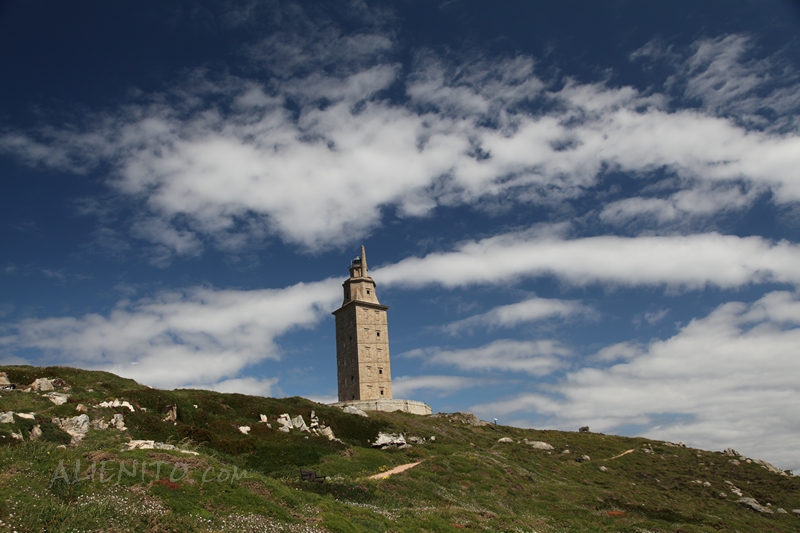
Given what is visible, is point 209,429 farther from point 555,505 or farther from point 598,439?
point 598,439

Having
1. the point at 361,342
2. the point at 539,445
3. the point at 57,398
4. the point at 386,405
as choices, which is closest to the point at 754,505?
the point at 539,445

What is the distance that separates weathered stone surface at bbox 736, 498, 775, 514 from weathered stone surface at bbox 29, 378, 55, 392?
61.7 metres

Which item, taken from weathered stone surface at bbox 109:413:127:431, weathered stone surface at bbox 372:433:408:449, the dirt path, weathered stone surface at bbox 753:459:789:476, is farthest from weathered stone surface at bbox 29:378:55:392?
weathered stone surface at bbox 753:459:789:476

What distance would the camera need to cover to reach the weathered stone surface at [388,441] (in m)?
47.4

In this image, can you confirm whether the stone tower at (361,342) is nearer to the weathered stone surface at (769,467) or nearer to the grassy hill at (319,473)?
the grassy hill at (319,473)

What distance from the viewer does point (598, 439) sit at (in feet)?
254

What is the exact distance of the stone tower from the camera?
82312mm

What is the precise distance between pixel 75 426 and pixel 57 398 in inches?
187

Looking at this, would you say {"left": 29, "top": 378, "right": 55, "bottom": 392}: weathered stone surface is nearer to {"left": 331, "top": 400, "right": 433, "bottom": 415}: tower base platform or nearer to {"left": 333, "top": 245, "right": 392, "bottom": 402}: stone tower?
{"left": 331, "top": 400, "right": 433, "bottom": 415}: tower base platform

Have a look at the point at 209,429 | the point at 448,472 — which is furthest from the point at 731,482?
the point at 209,429

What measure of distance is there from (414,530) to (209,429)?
820 inches

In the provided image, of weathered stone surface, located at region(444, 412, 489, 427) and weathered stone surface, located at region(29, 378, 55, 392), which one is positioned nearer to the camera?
weathered stone surface, located at region(29, 378, 55, 392)

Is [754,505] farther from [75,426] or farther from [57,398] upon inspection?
[57,398]

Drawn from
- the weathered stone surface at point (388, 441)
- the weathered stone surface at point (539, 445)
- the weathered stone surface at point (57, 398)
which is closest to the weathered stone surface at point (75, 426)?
the weathered stone surface at point (57, 398)
